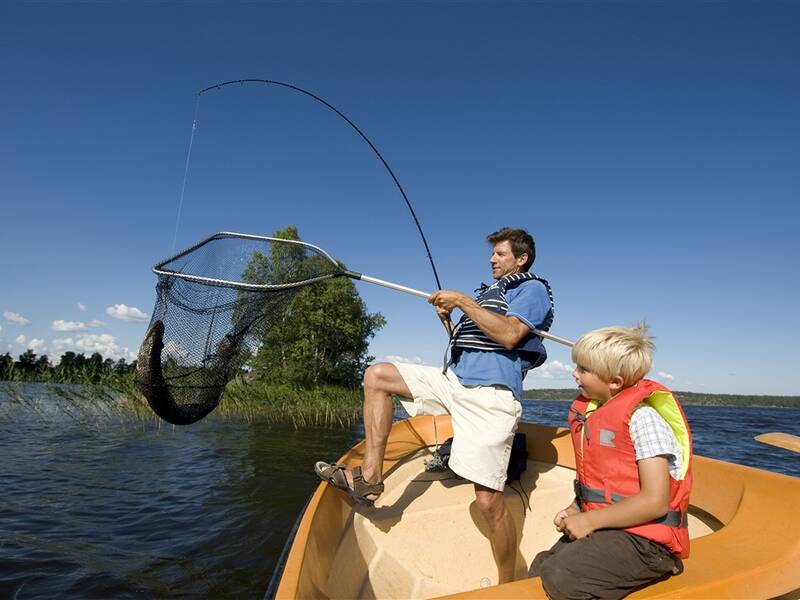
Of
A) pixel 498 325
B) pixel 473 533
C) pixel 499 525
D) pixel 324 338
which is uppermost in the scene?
pixel 324 338

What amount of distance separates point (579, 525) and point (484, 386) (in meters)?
1.28

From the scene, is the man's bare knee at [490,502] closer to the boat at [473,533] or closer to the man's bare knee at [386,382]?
the boat at [473,533]

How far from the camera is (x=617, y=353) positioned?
2.05 m

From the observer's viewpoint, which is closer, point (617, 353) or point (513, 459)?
point (617, 353)

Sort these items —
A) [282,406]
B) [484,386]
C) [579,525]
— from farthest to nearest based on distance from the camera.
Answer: [282,406] → [484,386] → [579,525]

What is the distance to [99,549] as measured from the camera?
4.91 meters

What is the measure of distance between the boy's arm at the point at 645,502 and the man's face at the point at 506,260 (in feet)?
6.58

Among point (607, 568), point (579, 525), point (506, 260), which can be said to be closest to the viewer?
point (607, 568)

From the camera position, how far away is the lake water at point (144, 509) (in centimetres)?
430

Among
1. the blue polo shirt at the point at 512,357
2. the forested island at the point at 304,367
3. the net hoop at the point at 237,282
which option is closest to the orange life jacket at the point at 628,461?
the blue polo shirt at the point at 512,357

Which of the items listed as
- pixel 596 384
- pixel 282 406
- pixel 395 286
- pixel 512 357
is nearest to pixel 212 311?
pixel 395 286

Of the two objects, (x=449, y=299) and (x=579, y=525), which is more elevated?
(x=449, y=299)

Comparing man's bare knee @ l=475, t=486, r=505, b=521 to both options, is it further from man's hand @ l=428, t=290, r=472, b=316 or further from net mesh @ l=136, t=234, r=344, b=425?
net mesh @ l=136, t=234, r=344, b=425

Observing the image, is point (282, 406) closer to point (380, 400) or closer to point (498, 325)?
point (380, 400)
